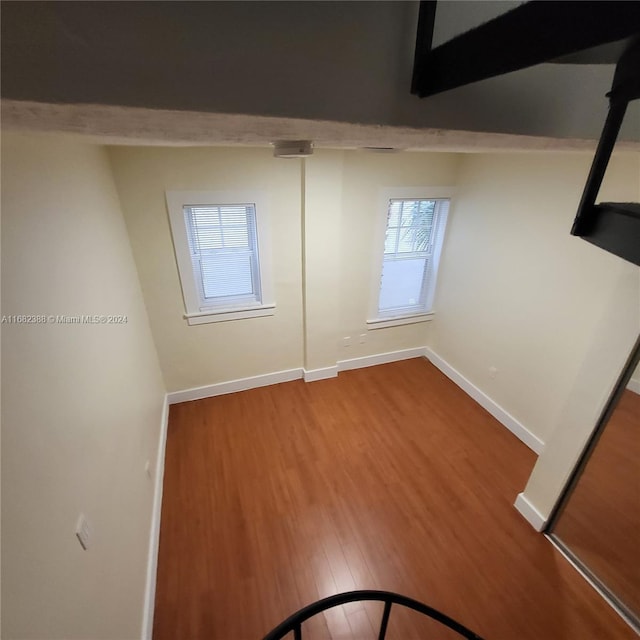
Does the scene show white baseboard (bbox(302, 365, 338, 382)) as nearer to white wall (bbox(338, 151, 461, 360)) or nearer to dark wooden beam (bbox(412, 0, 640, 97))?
white wall (bbox(338, 151, 461, 360))

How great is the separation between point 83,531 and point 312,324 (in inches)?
91.0

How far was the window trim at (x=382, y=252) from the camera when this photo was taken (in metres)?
2.96

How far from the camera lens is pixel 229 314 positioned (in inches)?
115

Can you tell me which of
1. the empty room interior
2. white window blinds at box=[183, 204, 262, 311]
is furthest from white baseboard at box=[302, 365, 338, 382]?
white window blinds at box=[183, 204, 262, 311]

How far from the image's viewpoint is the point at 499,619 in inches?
64.9

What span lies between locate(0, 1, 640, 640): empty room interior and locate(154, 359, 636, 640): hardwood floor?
17 millimetres

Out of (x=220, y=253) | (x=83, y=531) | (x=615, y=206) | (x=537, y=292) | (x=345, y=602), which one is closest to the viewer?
(x=615, y=206)

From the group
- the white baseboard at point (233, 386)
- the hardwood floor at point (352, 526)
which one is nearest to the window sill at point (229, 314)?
the white baseboard at point (233, 386)

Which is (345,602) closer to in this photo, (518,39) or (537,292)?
(518,39)

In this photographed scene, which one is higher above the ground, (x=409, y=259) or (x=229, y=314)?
(x=409, y=259)

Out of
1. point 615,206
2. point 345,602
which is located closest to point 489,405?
point 345,602

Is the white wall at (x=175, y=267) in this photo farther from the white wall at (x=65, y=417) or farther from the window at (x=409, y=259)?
the window at (x=409, y=259)

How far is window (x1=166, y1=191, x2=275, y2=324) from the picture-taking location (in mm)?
2510

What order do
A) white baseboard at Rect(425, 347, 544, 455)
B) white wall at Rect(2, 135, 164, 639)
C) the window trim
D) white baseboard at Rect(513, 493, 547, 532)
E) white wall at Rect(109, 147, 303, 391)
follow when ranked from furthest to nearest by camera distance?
the window trim, white baseboard at Rect(425, 347, 544, 455), white wall at Rect(109, 147, 303, 391), white baseboard at Rect(513, 493, 547, 532), white wall at Rect(2, 135, 164, 639)
